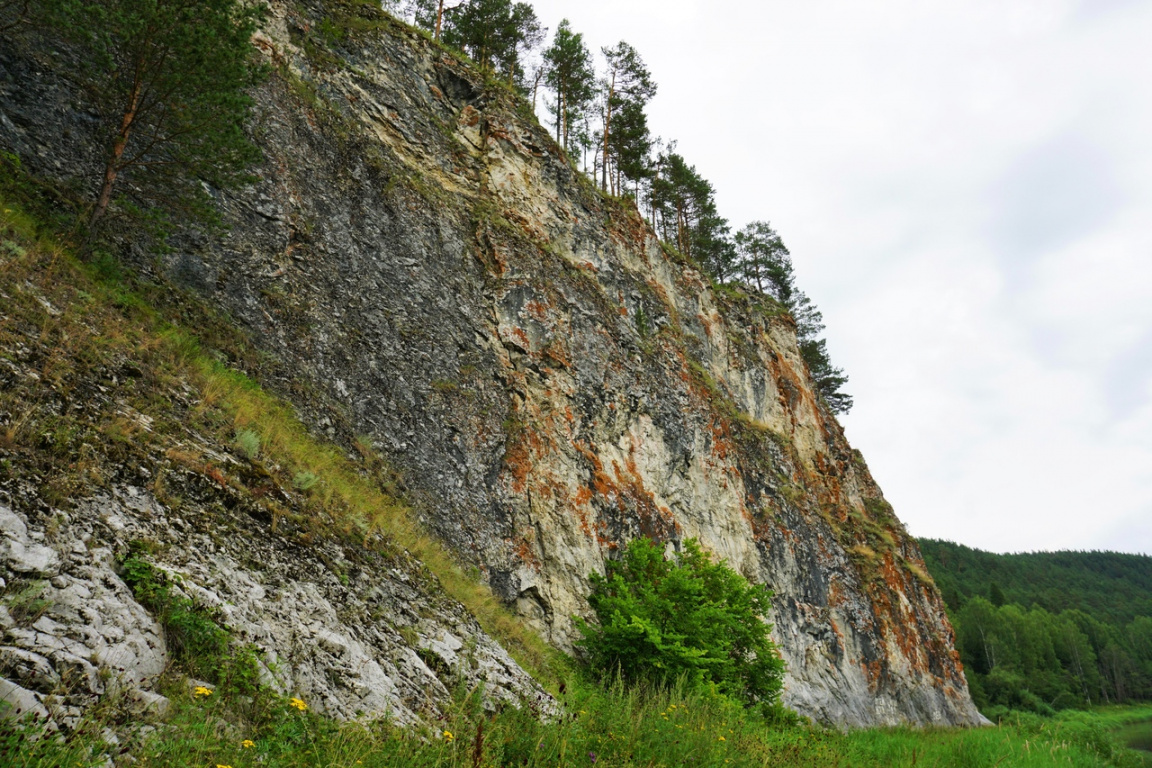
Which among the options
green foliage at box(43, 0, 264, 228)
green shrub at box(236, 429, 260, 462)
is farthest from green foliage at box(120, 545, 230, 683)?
green foliage at box(43, 0, 264, 228)

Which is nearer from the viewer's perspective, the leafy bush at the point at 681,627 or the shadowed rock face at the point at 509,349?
the leafy bush at the point at 681,627

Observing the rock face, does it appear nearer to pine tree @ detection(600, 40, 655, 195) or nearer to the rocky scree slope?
the rocky scree slope

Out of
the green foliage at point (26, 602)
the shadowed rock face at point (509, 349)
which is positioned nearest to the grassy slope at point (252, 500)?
the green foliage at point (26, 602)

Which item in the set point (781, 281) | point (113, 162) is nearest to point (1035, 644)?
point (781, 281)

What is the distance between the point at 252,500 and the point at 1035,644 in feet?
304

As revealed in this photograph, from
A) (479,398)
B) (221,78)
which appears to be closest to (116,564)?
(221,78)

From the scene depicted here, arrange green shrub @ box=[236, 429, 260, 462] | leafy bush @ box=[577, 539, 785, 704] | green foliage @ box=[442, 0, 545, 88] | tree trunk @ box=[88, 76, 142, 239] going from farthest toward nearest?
1. green foliage @ box=[442, 0, 545, 88]
2. leafy bush @ box=[577, 539, 785, 704]
3. tree trunk @ box=[88, 76, 142, 239]
4. green shrub @ box=[236, 429, 260, 462]

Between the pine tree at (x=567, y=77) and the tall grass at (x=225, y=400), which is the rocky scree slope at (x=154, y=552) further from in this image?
the pine tree at (x=567, y=77)

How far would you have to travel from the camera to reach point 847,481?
33.3m

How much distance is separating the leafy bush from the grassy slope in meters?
1.42

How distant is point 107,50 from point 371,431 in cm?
759

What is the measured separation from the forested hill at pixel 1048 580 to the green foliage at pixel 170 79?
313 ft

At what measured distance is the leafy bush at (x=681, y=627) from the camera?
11.6 m

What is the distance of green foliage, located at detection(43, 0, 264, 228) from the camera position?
921cm
